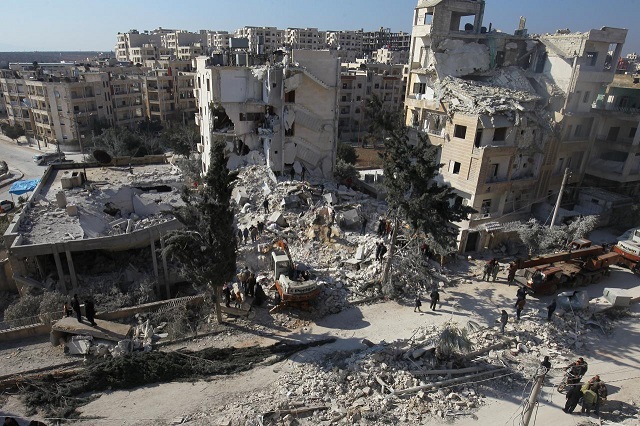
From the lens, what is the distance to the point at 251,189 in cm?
3228

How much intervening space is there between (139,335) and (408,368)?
11.0m

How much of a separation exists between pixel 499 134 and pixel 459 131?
8.98ft

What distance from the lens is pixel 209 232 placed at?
15680 mm

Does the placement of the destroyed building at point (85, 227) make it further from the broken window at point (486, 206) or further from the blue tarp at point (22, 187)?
the broken window at point (486, 206)

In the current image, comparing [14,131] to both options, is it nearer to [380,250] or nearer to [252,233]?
[252,233]

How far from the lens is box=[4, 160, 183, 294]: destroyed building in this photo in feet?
72.8

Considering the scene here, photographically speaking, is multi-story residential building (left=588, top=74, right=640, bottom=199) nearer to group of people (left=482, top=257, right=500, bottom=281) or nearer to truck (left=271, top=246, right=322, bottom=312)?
group of people (left=482, top=257, right=500, bottom=281)

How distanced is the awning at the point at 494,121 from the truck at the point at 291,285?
1686 cm

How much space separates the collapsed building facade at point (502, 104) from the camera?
28859 mm

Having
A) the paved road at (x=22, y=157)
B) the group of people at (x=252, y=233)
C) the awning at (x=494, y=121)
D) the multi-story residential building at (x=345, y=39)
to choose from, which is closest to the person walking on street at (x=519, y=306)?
the awning at (x=494, y=121)

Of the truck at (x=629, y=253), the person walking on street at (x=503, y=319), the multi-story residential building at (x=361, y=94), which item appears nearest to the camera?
the person walking on street at (x=503, y=319)

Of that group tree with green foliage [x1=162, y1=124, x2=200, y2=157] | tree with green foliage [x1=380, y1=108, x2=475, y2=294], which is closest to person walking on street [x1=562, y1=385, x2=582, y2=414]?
tree with green foliage [x1=380, y1=108, x2=475, y2=294]

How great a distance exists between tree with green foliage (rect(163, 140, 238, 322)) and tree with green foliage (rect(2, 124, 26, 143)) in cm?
6646

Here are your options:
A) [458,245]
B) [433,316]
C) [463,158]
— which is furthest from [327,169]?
[433,316]
